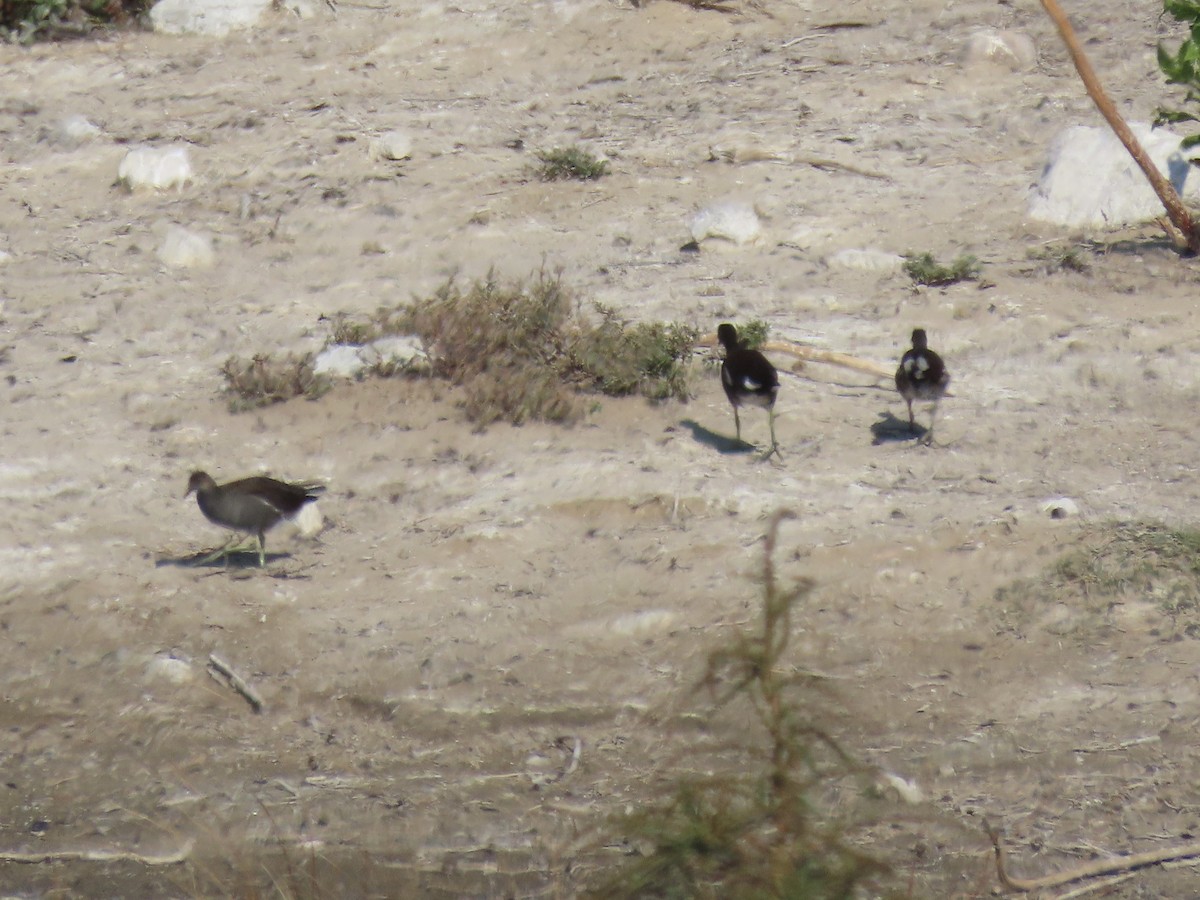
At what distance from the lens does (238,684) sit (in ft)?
22.6

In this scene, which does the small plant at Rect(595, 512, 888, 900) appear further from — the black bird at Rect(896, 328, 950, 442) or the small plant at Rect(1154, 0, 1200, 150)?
the small plant at Rect(1154, 0, 1200, 150)

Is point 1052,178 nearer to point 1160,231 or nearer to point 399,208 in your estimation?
point 1160,231

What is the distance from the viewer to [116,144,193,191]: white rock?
38.3 ft

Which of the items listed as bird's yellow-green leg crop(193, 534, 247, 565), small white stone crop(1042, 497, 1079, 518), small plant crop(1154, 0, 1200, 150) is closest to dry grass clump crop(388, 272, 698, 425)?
bird's yellow-green leg crop(193, 534, 247, 565)

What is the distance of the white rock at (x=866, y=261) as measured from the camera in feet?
33.7

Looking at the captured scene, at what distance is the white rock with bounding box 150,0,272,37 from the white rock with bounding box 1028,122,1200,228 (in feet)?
22.9

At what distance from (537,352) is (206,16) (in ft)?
20.5

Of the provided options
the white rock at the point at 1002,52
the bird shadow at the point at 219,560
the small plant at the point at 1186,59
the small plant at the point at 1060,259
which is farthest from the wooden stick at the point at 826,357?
the white rock at the point at 1002,52

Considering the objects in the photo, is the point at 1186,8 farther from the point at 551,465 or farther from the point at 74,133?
the point at 74,133

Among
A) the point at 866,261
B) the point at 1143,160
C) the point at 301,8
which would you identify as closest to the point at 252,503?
the point at 866,261

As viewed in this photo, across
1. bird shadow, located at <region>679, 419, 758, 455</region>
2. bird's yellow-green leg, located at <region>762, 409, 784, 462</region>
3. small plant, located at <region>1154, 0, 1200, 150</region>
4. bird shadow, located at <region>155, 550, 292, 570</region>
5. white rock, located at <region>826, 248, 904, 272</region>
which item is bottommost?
bird shadow, located at <region>155, 550, 292, 570</region>

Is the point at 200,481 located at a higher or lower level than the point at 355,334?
lower

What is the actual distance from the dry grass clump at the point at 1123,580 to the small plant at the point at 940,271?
3073 mm

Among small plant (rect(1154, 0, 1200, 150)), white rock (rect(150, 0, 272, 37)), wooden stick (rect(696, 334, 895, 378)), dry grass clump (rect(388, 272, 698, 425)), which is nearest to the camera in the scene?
dry grass clump (rect(388, 272, 698, 425))
